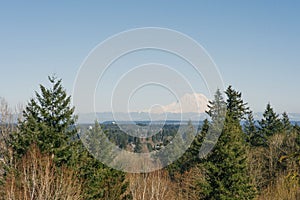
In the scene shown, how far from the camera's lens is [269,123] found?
166 ft

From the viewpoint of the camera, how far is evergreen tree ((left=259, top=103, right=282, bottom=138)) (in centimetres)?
4878

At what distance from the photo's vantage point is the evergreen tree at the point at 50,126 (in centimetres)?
2053

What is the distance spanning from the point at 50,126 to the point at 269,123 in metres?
38.2

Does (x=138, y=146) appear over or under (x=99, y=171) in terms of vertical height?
over

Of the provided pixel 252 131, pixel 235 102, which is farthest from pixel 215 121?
pixel 252 131

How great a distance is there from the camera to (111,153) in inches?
1117

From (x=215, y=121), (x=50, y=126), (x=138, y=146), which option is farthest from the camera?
(x=138, y=146)

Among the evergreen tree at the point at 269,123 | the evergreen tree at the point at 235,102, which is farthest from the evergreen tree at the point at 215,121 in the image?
the evergreen tree at the point at 269,123

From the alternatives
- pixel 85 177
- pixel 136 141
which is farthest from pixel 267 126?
pixel 85 177

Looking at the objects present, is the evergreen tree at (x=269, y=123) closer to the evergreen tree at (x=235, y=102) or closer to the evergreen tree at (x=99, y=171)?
the evergreen tree at (x=235, y=102)

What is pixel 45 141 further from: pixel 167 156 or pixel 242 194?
pixel 167 156

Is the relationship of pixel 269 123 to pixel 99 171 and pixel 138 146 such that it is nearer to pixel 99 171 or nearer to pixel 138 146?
pixel 138 146

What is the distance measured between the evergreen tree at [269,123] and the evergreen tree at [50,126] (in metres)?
34.4

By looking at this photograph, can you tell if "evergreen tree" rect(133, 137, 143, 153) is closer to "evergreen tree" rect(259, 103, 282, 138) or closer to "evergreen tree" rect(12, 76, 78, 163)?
"evergreen tree" rect(12, 76, 78, 163)
